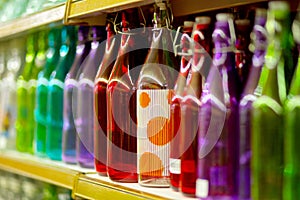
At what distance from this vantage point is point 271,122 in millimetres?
940

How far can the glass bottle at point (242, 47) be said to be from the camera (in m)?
1.08

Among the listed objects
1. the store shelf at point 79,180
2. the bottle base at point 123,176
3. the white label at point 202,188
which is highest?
the white label at point 202,188

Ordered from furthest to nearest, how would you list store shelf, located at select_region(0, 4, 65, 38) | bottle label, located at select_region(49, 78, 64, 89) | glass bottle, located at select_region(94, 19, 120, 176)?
bottle label, located at select_region(49, 78, 64, 89), store shelf, located at select_region(0, 4, 65, 38), glass bottle, located at select_region(94, 19, 120, 176)

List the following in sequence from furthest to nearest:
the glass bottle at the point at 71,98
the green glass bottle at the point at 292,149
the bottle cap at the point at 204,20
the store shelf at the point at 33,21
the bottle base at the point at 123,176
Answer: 1. the glass bottle at the point at 71,98
2. the store shelf at the point at 33,21
3. the bottle base at the point at 123,176
4. the bottle cap at the point at 204,20
5. the green glass bottle at the point at 292,149

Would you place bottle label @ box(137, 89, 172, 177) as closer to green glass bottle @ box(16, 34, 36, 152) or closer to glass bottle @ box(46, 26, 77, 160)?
glass bottle @ box(46, 26, 77, 160)

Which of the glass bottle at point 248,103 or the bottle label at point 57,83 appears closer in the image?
the glass bottle at point 248,103

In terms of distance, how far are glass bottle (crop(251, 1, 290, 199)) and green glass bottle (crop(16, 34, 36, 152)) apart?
1.18m

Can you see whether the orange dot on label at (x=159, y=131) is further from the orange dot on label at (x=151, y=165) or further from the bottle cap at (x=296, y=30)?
the bottle cap at (x=296, y=30)

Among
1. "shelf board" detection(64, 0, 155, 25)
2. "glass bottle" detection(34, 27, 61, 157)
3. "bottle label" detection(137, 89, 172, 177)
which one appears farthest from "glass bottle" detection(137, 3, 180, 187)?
"glass bottle" detection(34, 27, 61, 157)

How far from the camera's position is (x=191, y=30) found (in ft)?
3.99

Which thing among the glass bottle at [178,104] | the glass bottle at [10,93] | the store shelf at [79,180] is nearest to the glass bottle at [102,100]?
the store shelf at [79,180]

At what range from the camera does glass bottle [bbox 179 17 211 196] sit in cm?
110

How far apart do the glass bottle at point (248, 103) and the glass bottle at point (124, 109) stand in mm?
386

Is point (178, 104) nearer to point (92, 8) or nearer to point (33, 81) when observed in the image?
point (92, 8)
